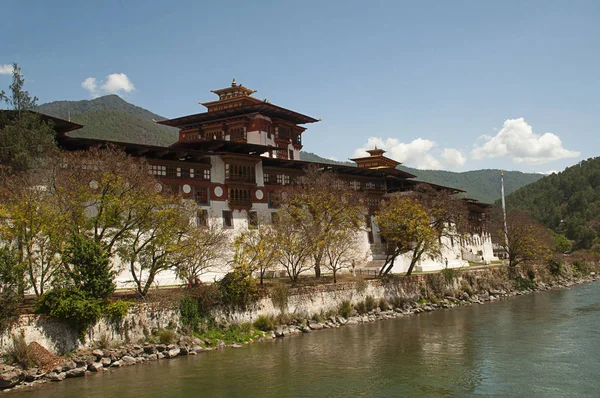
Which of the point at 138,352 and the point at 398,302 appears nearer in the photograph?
the point at 138,352

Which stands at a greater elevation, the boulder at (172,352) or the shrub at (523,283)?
the shrub at (523,283)

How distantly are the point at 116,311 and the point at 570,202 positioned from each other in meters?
139

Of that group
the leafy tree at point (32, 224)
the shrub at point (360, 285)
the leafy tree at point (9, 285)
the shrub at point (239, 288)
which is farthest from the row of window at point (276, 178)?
the leafy tree at point (9, 285)

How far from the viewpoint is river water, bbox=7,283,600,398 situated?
21.7 meters

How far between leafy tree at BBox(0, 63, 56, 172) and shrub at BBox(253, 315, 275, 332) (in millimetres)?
17364

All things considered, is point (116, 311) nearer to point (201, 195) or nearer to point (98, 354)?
point (98, 354)

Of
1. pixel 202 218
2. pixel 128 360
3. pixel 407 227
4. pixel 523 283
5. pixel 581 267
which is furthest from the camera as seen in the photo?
pixel 581 267

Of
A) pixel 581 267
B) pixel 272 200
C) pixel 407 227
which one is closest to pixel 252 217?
pixel 272 200

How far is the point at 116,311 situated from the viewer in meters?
28.4

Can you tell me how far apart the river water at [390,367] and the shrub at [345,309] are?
3.06 meters

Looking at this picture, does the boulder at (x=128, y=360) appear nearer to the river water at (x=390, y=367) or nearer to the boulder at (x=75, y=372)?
the river water at (x=390, y=367)

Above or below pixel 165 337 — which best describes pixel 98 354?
below

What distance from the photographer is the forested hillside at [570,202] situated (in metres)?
124

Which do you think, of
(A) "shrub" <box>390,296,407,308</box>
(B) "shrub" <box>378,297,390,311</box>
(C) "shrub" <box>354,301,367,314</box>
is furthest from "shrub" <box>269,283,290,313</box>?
(A) "shrub" <box>390,296,407,308</box>
